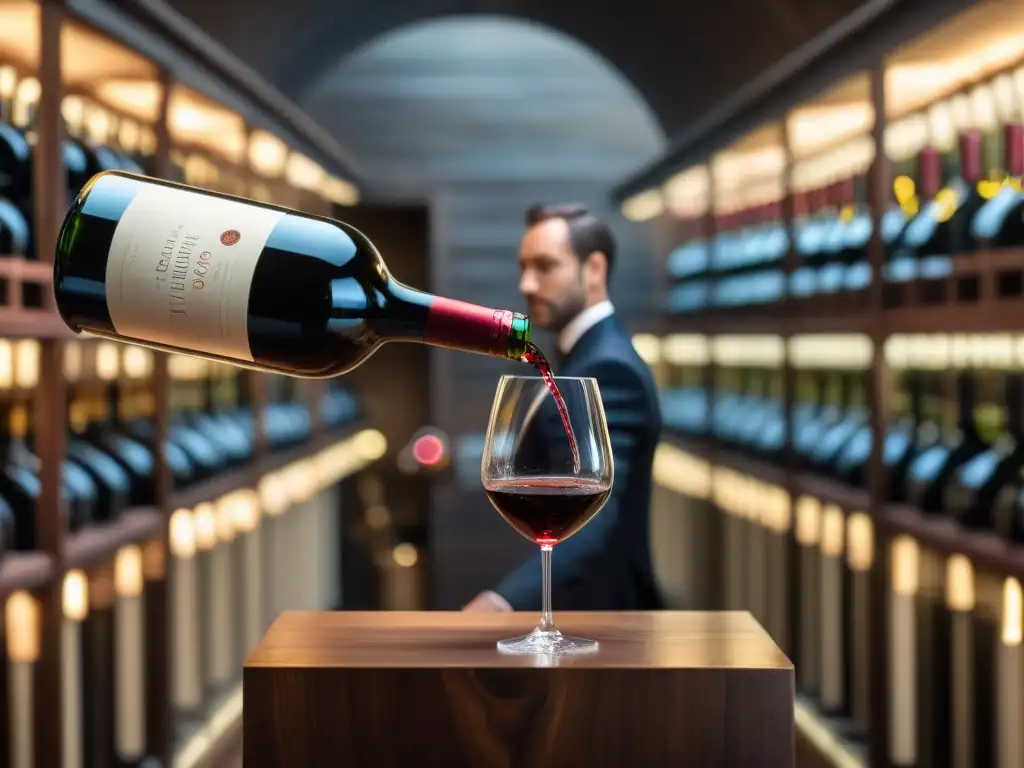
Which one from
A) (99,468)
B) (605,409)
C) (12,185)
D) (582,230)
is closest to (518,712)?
(605,409)

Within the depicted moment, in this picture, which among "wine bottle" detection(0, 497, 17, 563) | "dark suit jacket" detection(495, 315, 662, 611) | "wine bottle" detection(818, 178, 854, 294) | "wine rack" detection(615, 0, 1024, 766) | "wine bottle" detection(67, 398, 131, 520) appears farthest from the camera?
"wine bottle" detection(818, 178, 854, 294)

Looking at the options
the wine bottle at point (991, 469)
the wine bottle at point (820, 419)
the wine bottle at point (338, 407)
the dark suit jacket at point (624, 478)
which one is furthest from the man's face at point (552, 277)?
the wine bottle at point (338, 407)

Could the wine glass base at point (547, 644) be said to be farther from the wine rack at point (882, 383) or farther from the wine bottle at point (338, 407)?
the wine bottle at point (338, 407)

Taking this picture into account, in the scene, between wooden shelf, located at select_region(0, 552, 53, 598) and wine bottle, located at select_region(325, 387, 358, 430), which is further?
wine bottle, located at select_region(325, 387, 358, 430)

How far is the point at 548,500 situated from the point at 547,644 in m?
0.11

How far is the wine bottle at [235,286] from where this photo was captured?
3.43ft

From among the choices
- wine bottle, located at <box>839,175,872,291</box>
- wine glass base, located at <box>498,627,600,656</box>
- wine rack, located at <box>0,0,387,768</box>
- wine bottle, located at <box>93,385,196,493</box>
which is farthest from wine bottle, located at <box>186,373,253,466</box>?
wine glass base, located at <box>498,627,600,656</box>

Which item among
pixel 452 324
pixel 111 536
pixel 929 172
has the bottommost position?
pixel 111 536

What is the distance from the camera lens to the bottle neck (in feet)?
3.43

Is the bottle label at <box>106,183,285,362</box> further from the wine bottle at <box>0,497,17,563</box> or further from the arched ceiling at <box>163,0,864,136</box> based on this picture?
the arched ceiling at <box>163,0,864,136</box>

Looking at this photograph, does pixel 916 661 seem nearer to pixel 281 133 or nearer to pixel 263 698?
pixel 263 698

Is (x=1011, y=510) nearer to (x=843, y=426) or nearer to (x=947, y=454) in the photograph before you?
(x=947, y=454)

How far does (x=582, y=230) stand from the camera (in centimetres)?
223

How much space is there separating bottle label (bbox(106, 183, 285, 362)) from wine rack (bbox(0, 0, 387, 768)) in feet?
3.27
